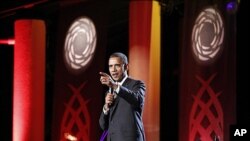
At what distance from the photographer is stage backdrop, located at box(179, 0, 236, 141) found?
5734mm

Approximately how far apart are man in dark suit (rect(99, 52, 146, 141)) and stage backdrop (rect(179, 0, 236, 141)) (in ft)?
7.54

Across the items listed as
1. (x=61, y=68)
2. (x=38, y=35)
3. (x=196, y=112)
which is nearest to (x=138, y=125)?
(x=196, y=112)

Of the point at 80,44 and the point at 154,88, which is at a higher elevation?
the point at 80,44

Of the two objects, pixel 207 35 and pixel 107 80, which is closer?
pixel 107 80

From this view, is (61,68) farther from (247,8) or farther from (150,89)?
(247,8)

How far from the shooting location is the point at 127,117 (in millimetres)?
3617

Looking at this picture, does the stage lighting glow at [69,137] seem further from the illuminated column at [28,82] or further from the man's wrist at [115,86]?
the man's wrist at [115,86]

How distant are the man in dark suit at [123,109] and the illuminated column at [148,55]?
8.92 feet

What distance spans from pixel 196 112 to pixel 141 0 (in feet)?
5.31

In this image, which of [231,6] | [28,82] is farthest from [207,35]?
[28,82]

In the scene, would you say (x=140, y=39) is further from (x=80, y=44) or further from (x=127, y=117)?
(x=127, y=117)

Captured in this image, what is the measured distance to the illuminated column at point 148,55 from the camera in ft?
21.0

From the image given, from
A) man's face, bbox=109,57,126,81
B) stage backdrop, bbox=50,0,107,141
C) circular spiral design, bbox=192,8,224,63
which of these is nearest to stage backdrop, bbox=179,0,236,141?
circular spiral design, bbox=192,8,224,63

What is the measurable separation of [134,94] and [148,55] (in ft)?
9.80
